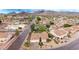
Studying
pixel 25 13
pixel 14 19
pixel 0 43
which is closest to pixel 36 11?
pixel 25 13

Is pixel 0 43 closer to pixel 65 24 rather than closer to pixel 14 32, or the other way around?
pixel 14 32

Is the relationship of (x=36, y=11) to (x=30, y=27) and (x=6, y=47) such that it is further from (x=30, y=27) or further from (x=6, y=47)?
(x=6, y=47)

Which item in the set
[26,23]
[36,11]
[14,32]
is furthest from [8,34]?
[36,11]

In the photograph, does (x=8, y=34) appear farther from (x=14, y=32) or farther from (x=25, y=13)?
(x=25, y=13)

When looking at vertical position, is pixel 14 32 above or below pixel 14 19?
below

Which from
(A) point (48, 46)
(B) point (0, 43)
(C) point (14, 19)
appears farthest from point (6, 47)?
(A) point (48, 46)

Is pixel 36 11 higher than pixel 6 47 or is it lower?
higher
